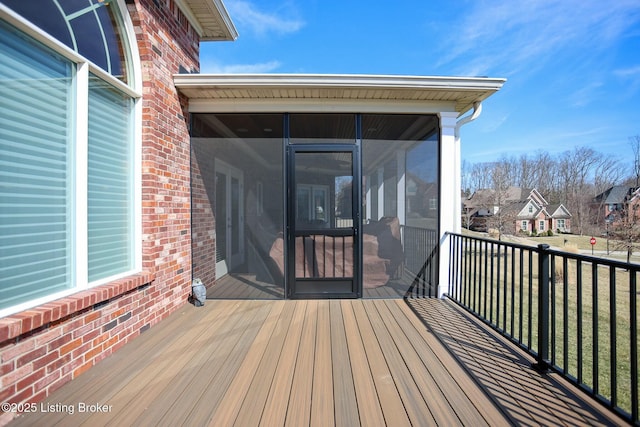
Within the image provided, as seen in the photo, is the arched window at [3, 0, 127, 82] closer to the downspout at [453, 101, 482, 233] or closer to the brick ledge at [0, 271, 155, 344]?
the brick ledge at [0, 271, 155, 344]

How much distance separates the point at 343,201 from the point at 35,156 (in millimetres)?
2589

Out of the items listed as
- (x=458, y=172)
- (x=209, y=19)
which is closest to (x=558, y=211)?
(x=458, y=172)

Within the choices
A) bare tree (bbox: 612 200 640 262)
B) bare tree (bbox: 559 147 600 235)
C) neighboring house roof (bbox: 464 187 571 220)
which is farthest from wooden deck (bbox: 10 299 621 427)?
bare tree (bbox: 559 147 600 235)

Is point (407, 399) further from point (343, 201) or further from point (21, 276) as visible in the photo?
point (21, 276)

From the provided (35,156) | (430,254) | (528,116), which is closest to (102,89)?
(35,156)

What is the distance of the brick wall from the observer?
152 cm

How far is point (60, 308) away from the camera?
5.42 ft

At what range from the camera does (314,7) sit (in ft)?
21.7

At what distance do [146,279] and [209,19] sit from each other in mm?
3222

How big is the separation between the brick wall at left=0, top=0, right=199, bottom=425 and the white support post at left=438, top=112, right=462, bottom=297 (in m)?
3.03

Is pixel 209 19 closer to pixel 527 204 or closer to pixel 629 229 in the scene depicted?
pixel 629 229

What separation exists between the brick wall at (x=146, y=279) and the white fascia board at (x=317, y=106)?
0.37 metres

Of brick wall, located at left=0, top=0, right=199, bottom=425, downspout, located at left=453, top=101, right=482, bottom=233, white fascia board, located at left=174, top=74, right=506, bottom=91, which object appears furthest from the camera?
downspout, located at left=453, top=101, right=482, bottom=233

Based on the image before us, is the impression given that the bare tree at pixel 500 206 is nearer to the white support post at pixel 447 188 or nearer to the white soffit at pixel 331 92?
the white support post at pixel 447 188
